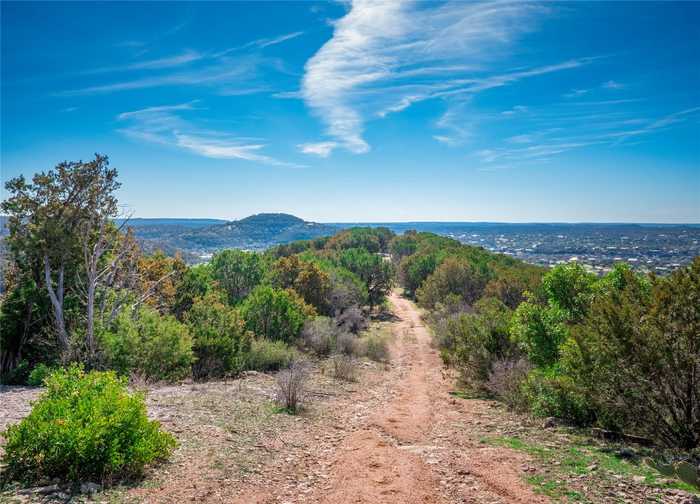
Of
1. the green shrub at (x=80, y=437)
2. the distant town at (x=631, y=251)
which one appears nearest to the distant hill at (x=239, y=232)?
the distant town at (x=631, y=251)

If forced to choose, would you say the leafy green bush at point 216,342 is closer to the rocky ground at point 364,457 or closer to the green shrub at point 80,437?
the rocky ground at point 364,457

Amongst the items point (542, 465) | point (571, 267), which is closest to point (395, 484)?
point (542, 465)

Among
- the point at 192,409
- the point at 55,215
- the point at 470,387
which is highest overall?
the point at 55,215

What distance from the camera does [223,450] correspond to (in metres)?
9.02

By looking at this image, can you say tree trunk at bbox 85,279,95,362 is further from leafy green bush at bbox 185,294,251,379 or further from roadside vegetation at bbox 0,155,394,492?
leafy green bush at bbox 185,294,251,379

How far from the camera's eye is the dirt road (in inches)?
290

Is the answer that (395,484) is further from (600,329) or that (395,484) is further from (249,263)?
(249,263)

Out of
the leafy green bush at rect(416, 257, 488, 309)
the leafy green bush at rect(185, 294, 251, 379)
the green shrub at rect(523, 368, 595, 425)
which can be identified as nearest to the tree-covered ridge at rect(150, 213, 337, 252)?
the leafy green bush at rect(416, 257, 488, 309)

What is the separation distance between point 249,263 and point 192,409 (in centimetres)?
2787

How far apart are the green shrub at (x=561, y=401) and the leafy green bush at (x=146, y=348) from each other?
42.3ft

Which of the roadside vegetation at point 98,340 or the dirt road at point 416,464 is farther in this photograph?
the dirt road at point 416,464

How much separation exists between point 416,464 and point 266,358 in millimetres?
13535

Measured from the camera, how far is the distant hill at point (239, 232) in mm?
98075

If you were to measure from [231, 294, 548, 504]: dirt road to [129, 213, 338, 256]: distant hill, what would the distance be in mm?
79211
